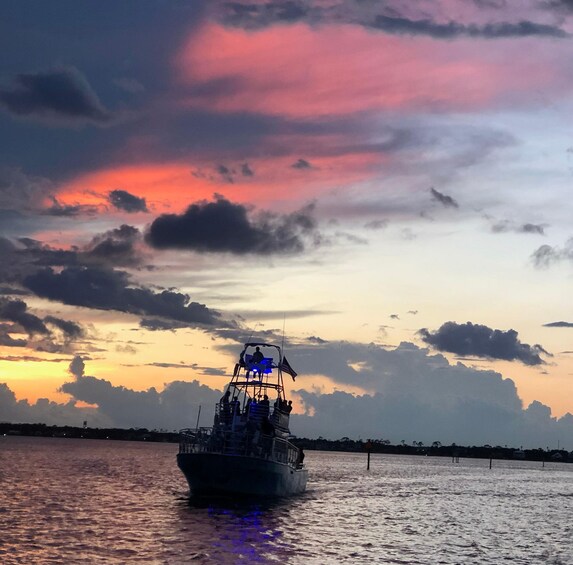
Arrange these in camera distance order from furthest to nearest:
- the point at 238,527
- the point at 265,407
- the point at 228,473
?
the point at 265,407 < the point at 228,473 < the point at 238,527

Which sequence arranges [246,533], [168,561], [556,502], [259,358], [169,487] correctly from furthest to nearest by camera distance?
[556,502], [169,487], [259,358], [246,533], [168,561]

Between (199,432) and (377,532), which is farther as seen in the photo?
(199,432)

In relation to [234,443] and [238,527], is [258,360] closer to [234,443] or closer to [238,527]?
[234,443]

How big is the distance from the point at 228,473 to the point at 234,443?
395cm

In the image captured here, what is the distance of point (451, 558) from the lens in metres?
44.8

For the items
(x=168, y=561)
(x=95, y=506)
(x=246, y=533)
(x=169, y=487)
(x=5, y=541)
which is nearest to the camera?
(x=168, y=561)

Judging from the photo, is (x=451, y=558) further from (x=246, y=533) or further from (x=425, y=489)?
(x=425, y=489)

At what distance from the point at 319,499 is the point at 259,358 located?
1492 centimetres

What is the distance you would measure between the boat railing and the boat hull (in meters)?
1.10

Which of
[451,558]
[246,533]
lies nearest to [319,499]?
[246,533]

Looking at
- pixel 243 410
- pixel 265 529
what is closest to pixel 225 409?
pixel 243 410

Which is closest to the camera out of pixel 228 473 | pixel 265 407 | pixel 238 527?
pixel 238 527

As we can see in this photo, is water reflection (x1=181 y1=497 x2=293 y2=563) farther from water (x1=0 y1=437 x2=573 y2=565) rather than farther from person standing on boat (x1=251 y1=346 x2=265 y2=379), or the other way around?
person standing on boat (x1=251 y1=346 x2=265 y2=379)

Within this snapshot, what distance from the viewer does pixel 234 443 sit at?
67.9 metres
